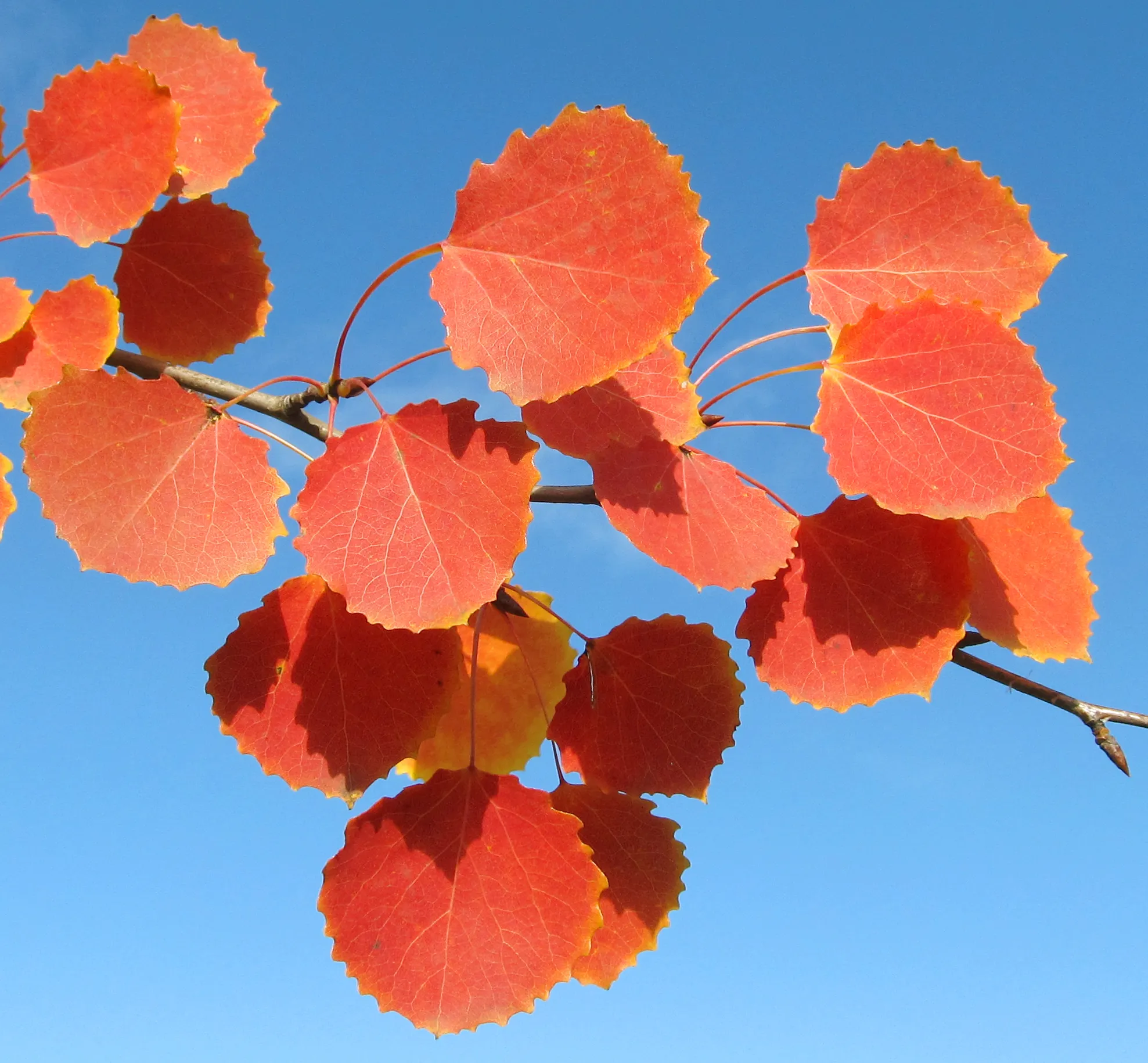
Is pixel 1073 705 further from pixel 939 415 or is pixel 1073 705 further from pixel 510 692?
pixel 510 692

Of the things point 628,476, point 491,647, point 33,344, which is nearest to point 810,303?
point 628,476

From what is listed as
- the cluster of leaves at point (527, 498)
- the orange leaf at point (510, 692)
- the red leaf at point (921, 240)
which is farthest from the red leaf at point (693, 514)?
the orange leaf at point (510, 692)

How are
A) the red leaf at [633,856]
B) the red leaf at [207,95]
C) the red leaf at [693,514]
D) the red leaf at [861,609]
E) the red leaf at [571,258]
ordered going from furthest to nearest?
the red leaf at [207,95] < the red leaf at [633,856] < the red leaf at [861,609] < the red leaf at [693,514] < the red leaf at [571,258]

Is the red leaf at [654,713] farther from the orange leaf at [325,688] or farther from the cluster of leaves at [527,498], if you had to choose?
the orange leaf at [325,688]

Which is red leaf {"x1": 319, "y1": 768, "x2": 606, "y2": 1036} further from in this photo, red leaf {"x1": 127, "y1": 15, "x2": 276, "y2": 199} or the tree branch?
red leaf {"x1": 127, "y1": 15, "x2": 276, "y2": 199}

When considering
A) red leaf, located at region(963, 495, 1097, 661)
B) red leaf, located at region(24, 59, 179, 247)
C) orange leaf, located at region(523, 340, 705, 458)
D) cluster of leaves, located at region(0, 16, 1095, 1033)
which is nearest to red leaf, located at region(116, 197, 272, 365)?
cluster of leaves, located at region(0, 16, 1095, 1033)

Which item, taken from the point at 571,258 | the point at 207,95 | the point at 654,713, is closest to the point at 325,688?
the point at 654,713
